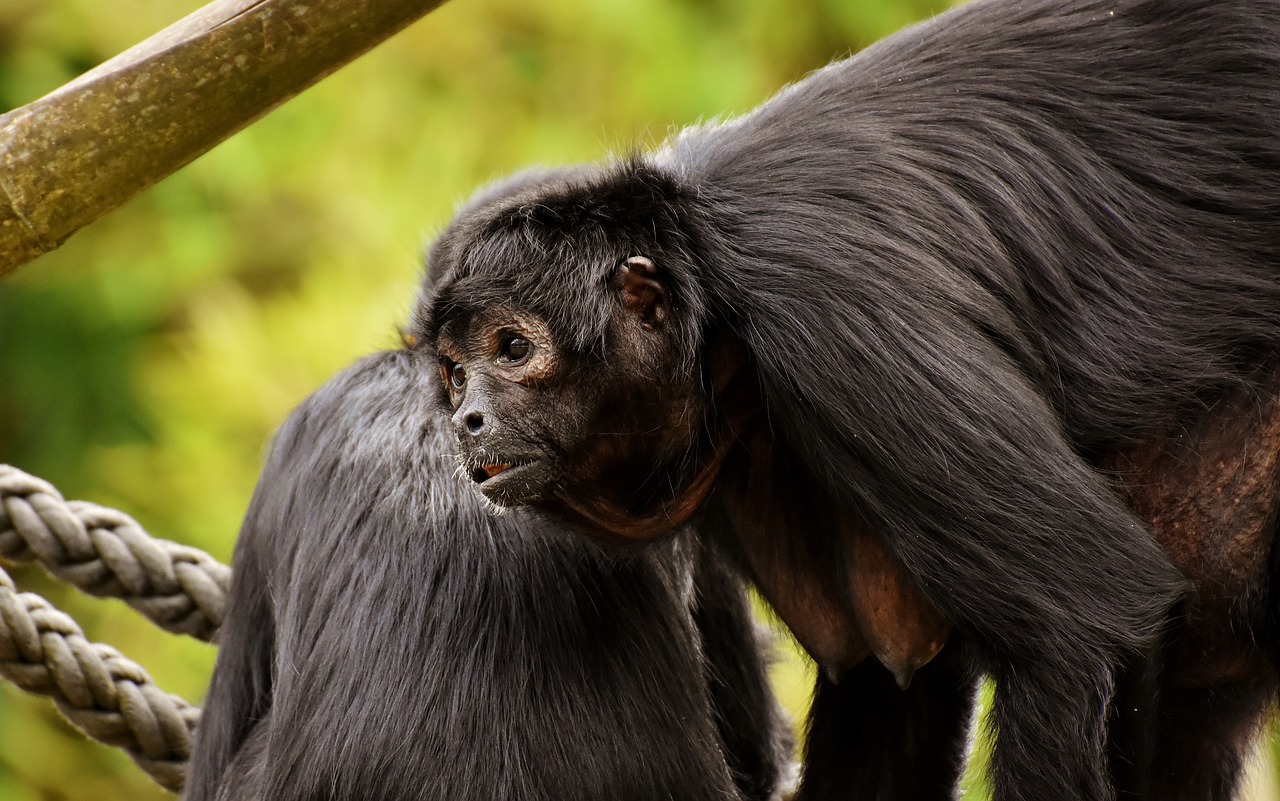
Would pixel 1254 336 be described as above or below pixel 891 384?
below

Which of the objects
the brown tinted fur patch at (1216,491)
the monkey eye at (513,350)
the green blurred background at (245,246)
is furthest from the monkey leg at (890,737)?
the green blurred background at (245,246)

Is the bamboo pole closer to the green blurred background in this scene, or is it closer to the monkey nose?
the monkey nose

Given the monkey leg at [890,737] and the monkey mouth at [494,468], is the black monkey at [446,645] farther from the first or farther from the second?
the monkey leg at [890,737]

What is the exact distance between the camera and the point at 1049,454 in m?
3.80

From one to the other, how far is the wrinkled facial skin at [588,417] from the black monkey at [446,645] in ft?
0.65

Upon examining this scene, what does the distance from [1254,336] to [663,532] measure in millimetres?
1705

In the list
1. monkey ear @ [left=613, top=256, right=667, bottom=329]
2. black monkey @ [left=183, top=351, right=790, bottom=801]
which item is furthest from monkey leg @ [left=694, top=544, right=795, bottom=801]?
monkey ear @ [left=613, top=256, right=667, bottom=329]

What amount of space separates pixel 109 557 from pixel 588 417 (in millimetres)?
2167

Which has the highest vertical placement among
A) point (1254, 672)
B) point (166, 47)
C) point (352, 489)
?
point (166, 47)

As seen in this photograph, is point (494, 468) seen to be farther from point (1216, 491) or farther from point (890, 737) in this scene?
point (1216, 491)

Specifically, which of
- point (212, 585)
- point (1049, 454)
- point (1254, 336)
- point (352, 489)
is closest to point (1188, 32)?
point (1254, 336)

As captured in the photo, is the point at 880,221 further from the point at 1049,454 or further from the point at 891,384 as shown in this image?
the point at 1049,454

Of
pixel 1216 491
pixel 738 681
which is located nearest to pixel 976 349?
pixel 1216 491

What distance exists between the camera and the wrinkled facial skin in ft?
13.4
